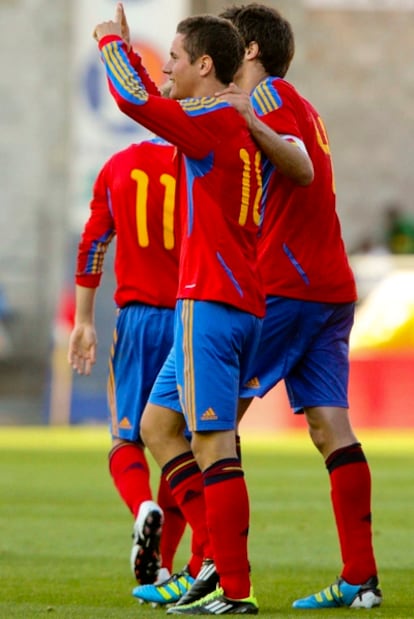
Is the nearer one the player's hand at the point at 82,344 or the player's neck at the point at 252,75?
the player's neck at the point at 252,75

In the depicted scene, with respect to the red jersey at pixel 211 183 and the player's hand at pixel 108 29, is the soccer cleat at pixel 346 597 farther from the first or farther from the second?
the player's hand at pixel 108 29

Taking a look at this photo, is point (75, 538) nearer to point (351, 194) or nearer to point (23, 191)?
point (23, 191)

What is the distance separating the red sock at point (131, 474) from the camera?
6.73 m

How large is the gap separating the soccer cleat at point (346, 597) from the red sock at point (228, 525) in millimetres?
613

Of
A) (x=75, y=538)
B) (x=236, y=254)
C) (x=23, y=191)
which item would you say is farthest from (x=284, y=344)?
(x=23, y=191)

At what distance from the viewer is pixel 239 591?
18.2ft

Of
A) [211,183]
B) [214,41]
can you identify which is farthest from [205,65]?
[211,183]

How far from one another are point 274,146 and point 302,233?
0.56 meters

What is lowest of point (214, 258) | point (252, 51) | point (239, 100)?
point (214, 258)

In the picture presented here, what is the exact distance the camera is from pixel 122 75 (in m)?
5.59

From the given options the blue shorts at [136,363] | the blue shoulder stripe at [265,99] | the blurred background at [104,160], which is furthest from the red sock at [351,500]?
the blurred background at [104,160]

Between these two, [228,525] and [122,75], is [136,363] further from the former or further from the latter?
[122,75]

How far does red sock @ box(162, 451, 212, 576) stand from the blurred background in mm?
11853

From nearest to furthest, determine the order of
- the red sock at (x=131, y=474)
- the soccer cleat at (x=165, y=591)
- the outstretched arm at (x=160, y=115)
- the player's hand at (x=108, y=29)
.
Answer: the outstretched arm at (x=160, y=115), the player's hand at (x=108, y=29), the soccer cleat at (x=165, y=591), the red sock at (x=131, y=474)
